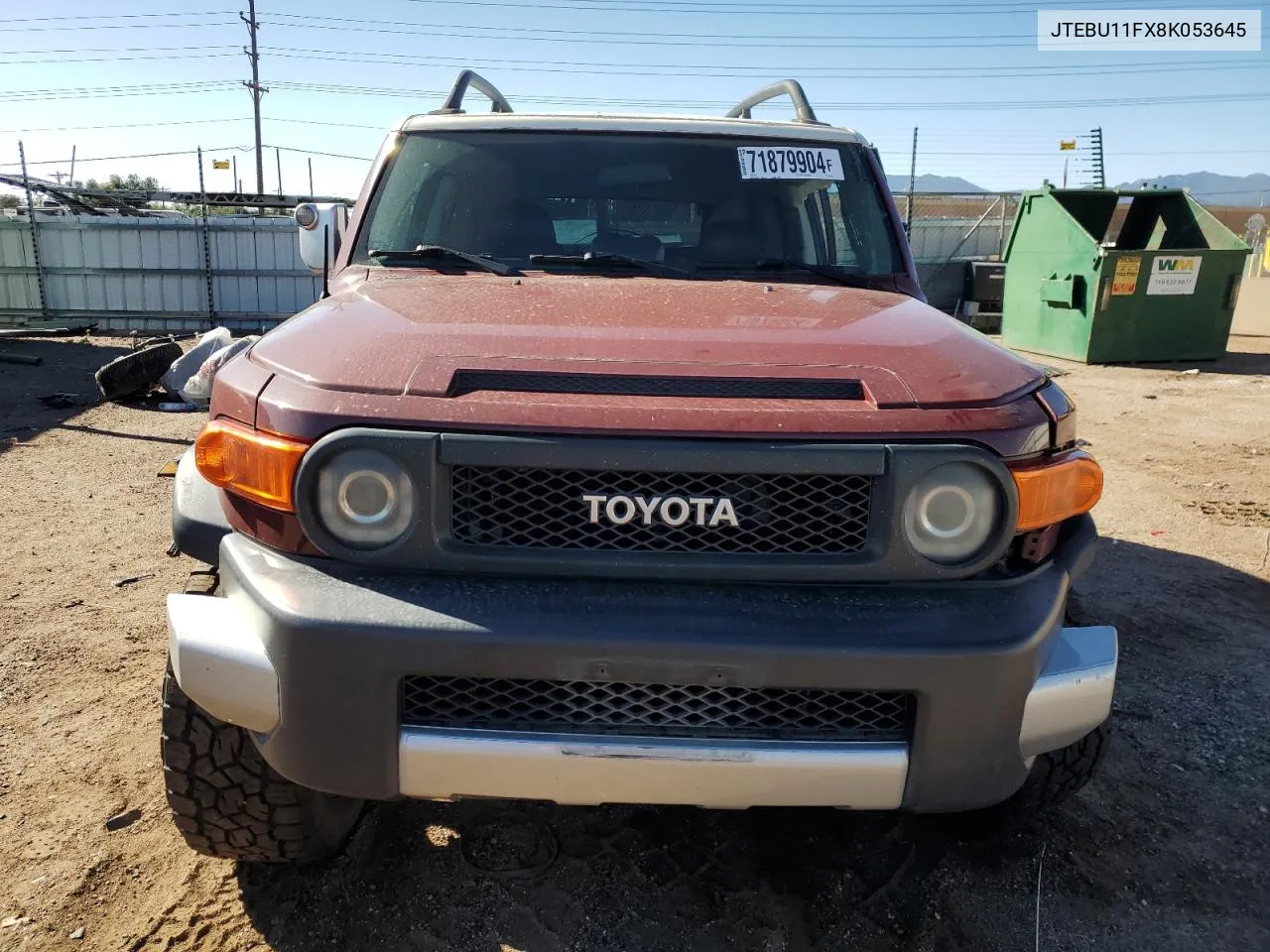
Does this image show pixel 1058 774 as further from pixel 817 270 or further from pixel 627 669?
pixel 817 270

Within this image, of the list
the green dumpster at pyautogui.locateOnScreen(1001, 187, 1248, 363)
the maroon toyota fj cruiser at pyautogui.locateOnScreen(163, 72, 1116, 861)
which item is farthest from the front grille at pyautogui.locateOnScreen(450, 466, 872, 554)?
the green dumpster at pyautogui.locateOnScreen(1001, 187, 1248, 363)

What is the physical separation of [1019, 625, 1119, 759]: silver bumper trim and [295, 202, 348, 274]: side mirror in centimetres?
→ 239

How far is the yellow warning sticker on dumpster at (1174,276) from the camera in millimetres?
10703

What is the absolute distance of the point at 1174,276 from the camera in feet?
35.5

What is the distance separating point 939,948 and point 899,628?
89 cm

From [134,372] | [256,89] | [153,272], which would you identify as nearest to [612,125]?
[134,372]

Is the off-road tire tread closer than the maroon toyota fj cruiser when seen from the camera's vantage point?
No

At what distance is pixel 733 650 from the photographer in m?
1.67

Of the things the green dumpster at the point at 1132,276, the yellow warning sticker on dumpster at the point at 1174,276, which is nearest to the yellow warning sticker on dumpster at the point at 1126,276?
the green dumpster at the point at 1132,276

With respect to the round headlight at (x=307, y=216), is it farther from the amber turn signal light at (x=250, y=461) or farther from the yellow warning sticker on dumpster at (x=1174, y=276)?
the yellow warning sticker on dumpster at (x=1174, y=276)

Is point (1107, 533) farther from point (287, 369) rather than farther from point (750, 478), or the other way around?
point (287, 369)

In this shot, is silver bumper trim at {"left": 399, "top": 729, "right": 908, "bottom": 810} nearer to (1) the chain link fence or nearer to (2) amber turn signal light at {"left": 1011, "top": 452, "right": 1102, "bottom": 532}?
(2) amber turn signal light at {"left": 1011, "top": 452, "right": 1102, "bottom": 532}

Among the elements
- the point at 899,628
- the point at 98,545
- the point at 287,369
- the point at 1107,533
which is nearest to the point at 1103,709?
the point at 899,628

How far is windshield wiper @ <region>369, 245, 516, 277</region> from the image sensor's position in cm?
268
